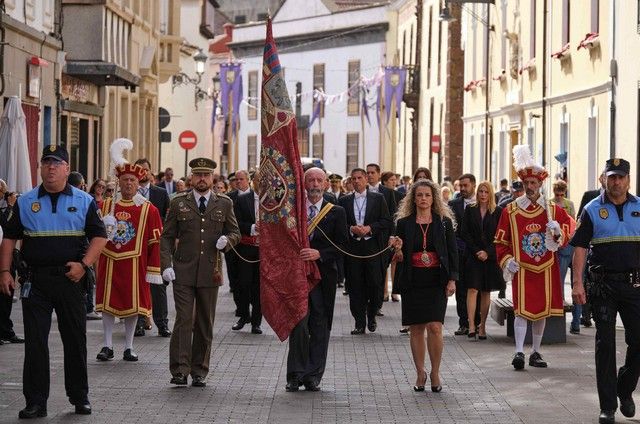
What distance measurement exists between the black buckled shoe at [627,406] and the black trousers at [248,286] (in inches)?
288

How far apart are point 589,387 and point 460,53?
3886cm

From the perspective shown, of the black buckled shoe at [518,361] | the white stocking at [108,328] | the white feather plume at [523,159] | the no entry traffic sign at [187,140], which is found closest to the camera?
the black buckled shoe at [518,361]

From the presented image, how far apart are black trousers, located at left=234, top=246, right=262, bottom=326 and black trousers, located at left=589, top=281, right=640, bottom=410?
7.38 m

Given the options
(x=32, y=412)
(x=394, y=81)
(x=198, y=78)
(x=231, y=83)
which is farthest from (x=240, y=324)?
(x=198, y=78)

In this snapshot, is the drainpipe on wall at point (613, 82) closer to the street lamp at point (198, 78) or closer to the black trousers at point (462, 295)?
the black trousers at point (462, 295)

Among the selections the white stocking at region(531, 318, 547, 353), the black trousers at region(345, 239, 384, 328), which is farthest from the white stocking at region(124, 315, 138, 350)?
the black trousers at region(345, 239, 384, 328)

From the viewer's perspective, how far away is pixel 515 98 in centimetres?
3850

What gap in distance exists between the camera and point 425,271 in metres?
13.5

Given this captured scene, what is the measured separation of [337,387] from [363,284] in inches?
225

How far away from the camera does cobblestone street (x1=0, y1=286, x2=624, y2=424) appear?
38.6ft

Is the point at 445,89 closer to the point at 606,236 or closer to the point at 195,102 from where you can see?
the point at 195,102

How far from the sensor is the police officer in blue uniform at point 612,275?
456 inches

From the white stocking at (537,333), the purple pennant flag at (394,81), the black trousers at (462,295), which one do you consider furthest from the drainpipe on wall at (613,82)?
the purple pennant flag at (394,81)

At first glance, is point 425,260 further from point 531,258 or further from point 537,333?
point 537,333
